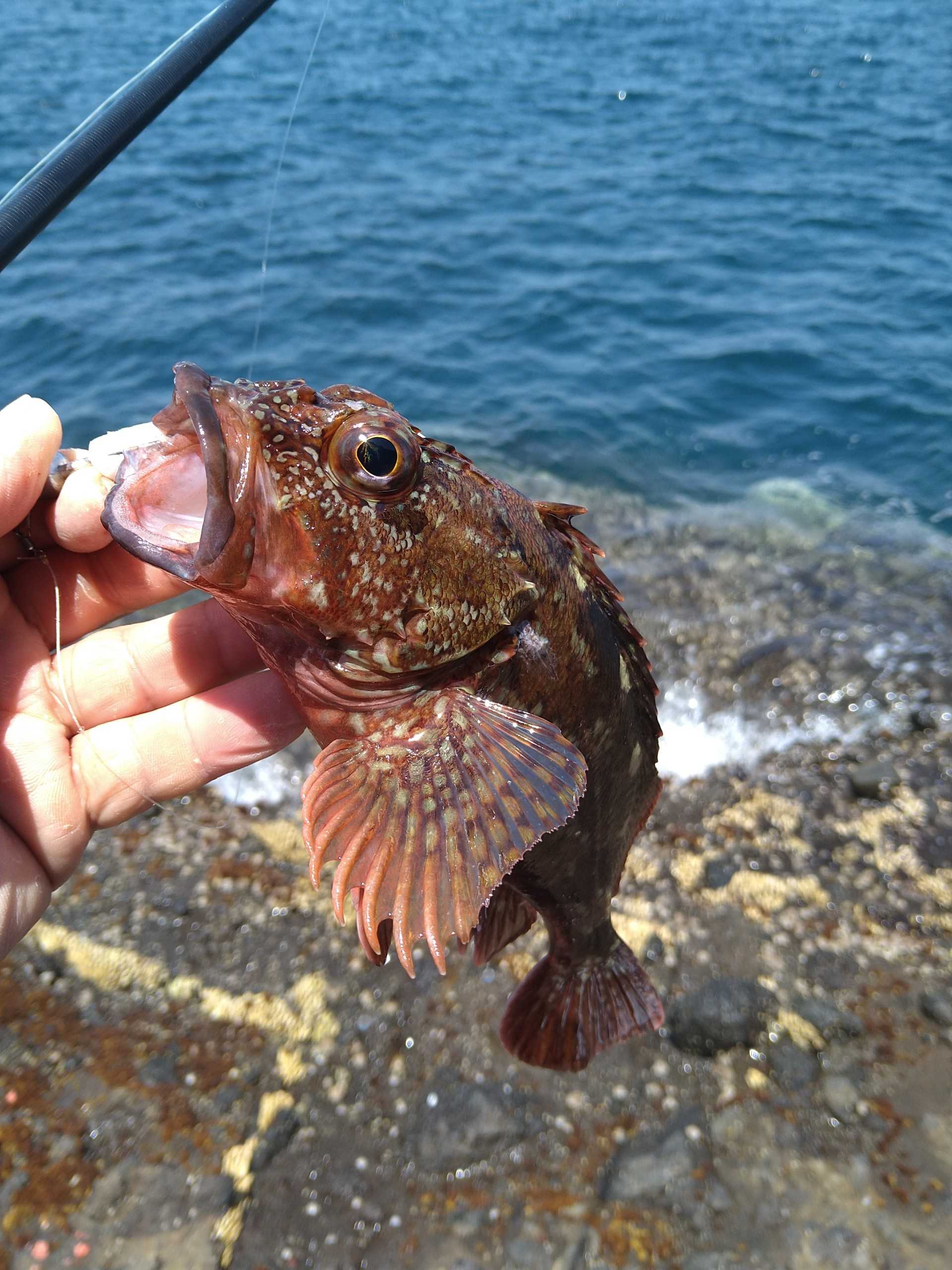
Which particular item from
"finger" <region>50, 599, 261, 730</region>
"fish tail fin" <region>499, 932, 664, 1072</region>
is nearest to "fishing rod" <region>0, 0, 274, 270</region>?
"finger" <region>50, 599, 261, 730</region>

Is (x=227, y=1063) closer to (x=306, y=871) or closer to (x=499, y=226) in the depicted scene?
(x=306, y=871)

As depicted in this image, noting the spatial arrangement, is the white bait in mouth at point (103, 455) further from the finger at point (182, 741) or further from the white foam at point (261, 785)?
the white foam at point (261, 785)

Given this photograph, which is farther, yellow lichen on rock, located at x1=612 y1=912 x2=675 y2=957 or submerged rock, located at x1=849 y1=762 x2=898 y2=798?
submerged rock, located at x1=849 y1=762 x2=898 y2=798

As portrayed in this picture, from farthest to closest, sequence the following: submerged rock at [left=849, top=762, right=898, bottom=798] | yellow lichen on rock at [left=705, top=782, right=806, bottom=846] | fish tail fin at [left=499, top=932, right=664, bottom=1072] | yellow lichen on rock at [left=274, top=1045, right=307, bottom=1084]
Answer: submerged rock at [left=849, top=762, right=898, bottom=798] → yellow lichen on rock at [left=705, top=782, right=806, bottom=846] → yellow lichen on rock at [left=274, top=1045, right=307, bottom=1084] → fish tail fin at [left=499, top=932, right=664, bottom=1072]

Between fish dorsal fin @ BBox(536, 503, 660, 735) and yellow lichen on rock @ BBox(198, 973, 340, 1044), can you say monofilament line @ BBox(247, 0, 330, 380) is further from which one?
yellow lichen on rock @ BBox(198, 973, 340, 1044)

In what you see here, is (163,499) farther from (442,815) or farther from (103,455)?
(442,815)

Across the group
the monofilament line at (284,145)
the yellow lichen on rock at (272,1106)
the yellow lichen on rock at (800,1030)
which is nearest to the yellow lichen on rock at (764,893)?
the yellow lichen on rock at (800,1030)
